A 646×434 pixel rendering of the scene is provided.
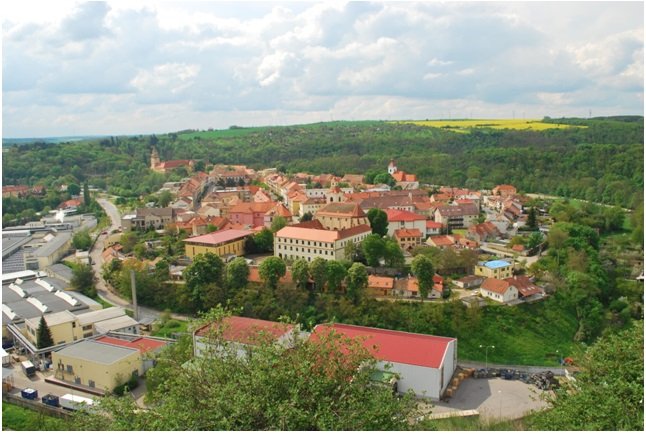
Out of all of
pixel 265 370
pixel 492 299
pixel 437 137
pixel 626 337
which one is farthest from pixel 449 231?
pixel 437 137

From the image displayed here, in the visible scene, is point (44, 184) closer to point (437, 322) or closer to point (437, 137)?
point (437, 322)

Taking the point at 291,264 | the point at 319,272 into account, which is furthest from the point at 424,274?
the point at 291,264

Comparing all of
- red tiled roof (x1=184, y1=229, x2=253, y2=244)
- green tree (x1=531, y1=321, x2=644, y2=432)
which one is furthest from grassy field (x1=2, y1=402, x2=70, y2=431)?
green tree (x1=531, y1=321, x2=644, y2=432)

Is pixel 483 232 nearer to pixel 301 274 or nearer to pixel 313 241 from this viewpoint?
pixel 313 241

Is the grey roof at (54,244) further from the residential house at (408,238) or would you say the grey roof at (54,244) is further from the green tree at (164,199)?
the residential house at (408,238)

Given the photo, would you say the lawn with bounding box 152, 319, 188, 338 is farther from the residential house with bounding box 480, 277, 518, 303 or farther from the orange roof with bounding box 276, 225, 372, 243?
the residential house with bounding box 480, 277, 518, 303

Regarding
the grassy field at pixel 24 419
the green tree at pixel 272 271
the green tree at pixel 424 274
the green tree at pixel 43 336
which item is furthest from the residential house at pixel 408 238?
the grassy field at pixel 24 419
